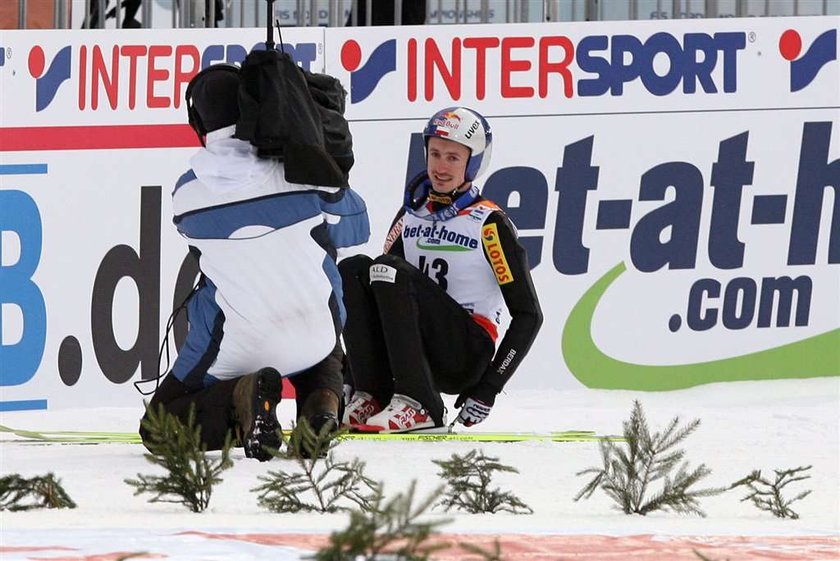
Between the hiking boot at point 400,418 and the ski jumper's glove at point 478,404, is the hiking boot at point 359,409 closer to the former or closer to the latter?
the hiking boot at point 400,418

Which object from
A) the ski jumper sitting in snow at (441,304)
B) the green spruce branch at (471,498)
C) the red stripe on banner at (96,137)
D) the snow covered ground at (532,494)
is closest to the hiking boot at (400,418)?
the ski jumper sitting in snow at (441,304)

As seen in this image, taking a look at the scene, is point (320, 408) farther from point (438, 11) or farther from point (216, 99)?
point (438, 11)

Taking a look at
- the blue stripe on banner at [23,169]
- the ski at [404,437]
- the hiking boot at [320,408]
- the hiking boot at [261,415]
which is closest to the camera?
the hiking boot at [261,415]

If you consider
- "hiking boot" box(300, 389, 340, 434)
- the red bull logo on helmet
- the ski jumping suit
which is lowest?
"hiking boot" box(300, 389, 340, 434)

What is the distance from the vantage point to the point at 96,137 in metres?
7.29

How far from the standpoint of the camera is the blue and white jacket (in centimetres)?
444

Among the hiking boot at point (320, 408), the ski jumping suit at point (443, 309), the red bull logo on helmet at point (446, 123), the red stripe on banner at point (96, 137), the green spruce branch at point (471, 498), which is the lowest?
the green spruce branch at point (471, 498)

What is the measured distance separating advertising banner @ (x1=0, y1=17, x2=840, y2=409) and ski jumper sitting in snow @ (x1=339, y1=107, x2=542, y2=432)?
1522 millimetres

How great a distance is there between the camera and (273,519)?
2.92 metres

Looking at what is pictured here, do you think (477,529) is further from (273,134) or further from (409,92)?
(409,92)

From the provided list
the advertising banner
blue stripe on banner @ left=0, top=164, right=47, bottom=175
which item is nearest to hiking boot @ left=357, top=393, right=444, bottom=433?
the advertising banner

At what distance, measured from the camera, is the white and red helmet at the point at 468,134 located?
5617 mm

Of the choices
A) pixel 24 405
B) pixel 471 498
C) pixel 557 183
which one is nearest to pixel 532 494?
pixel 471 498

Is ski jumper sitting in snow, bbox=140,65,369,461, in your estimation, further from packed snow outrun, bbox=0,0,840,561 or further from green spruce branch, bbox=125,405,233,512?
packed snow outrun, bbox=0,0,840,561
